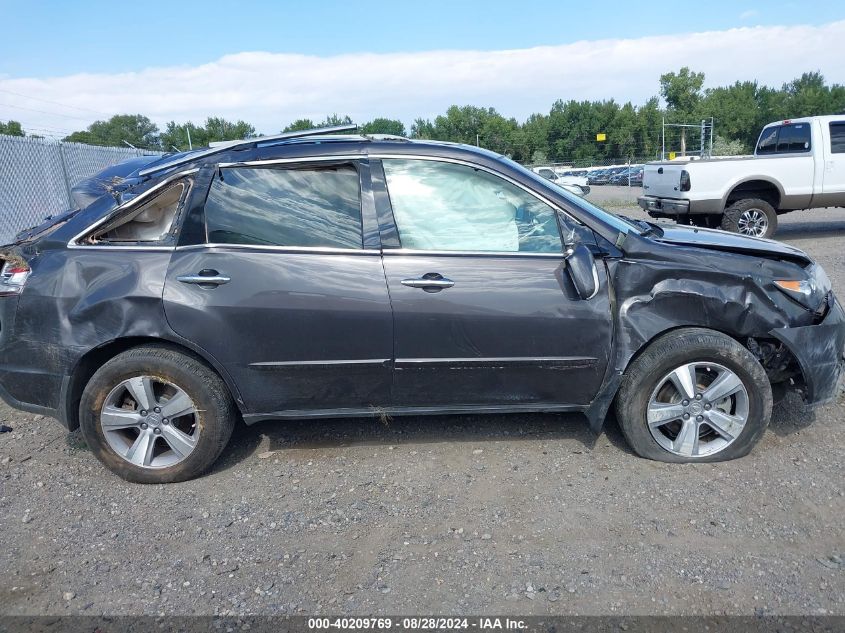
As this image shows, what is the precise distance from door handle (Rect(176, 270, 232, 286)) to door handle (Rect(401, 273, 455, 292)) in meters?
0.96

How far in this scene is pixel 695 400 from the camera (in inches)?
139

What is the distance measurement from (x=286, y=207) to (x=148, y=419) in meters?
1.40

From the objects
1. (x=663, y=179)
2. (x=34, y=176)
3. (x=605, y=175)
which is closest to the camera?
(x=663, y=179)

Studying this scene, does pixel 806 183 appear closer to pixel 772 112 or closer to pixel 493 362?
pixel 493 362

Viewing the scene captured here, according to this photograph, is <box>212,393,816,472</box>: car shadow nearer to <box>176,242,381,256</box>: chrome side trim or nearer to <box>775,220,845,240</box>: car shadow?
<box>176,242,381,256</box>: chrome side trim

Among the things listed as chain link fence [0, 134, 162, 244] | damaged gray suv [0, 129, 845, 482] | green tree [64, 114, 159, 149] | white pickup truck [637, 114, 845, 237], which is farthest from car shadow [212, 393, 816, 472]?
green tree [64, 114, 159, 149]

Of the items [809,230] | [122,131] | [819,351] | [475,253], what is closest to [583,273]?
[475,253]

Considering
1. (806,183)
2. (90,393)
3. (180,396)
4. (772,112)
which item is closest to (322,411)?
(180,396)

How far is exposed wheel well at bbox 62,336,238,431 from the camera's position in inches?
138

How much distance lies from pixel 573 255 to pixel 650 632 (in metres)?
1.83

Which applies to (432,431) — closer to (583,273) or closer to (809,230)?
(583,273)

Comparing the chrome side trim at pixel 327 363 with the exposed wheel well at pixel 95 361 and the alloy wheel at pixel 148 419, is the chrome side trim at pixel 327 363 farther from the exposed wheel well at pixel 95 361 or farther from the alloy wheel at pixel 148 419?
the alloy wheel at pixel 148 419

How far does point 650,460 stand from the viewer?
3643 mm

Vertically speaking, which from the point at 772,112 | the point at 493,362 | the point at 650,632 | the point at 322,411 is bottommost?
the point at 650,632
